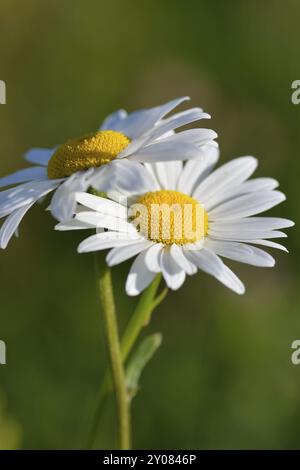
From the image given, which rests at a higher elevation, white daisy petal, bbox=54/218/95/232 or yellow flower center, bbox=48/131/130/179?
yellow flower center, bbox=48/131/130/179

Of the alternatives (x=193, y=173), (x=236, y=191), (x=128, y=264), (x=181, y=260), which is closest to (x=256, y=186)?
(x=236, y=191)

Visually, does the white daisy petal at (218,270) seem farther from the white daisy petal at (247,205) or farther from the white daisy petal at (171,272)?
the white daisy petal at (247,205)

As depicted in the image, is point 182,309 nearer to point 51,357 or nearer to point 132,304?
point 132,304

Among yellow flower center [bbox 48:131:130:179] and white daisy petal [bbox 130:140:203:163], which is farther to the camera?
yellow flower center [bbox 48:131:130:179]

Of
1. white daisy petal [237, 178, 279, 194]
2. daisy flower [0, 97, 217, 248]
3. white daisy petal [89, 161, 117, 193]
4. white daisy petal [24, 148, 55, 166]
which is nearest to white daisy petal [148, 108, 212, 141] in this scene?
daisy flower [0, 97, 217, 248]

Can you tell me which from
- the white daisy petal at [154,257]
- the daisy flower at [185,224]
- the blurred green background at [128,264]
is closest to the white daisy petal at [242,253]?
the daisy flower at [185,224]

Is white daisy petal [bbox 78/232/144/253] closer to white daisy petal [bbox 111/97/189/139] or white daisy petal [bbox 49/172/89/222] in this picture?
white daisy petal [bbox 49/172/89/222]

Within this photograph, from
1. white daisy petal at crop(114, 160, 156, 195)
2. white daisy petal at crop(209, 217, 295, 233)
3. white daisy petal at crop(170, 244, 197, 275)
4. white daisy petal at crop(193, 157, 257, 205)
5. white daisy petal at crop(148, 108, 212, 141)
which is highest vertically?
white daisy petal at crop(148, 108, 212, 141)
